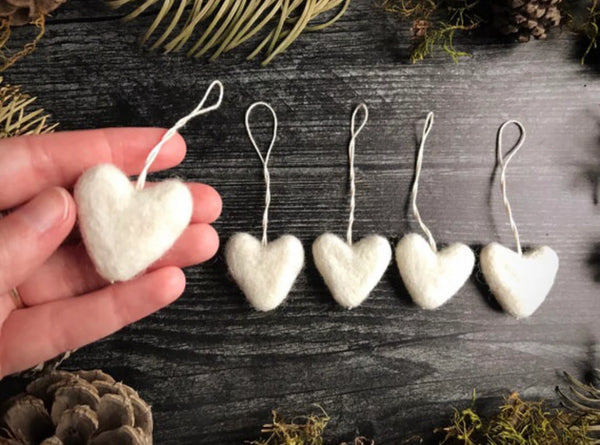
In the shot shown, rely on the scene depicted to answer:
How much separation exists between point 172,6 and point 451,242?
0.59 m

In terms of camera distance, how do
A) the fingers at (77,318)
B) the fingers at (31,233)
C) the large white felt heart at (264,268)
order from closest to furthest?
the fingers at (31,233) < the fingers at (77,318) < the large white felt heart at (264,268)

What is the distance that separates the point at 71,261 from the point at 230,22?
17.4 inches

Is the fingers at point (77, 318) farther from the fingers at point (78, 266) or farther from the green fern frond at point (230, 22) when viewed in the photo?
the green fern frond at point (230, 22)

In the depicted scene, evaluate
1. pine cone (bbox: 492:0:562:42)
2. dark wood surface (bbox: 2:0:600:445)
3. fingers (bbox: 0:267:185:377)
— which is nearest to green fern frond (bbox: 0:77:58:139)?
dark wood surface (bbox: 2:0:600:445)

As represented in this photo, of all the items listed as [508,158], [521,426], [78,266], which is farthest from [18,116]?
[521,426]

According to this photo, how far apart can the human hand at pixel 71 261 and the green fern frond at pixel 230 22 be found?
0.16m

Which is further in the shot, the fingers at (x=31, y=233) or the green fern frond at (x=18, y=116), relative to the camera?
the green fern frond at (x=18, y=116)

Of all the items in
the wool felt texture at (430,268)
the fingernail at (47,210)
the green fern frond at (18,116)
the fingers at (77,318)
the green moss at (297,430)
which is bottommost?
the green moss at (297,430)

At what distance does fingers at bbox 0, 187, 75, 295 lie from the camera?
0.70 m

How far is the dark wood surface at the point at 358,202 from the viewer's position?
946mm

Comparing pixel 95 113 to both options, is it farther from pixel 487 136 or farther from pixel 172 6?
pixel 487 136

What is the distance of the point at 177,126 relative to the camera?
89cm

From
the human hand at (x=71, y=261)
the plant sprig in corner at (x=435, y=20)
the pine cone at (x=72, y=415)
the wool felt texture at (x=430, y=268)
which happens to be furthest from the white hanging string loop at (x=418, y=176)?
the pine cone at (x=72, y=415)

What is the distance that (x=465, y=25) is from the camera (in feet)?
3.20
